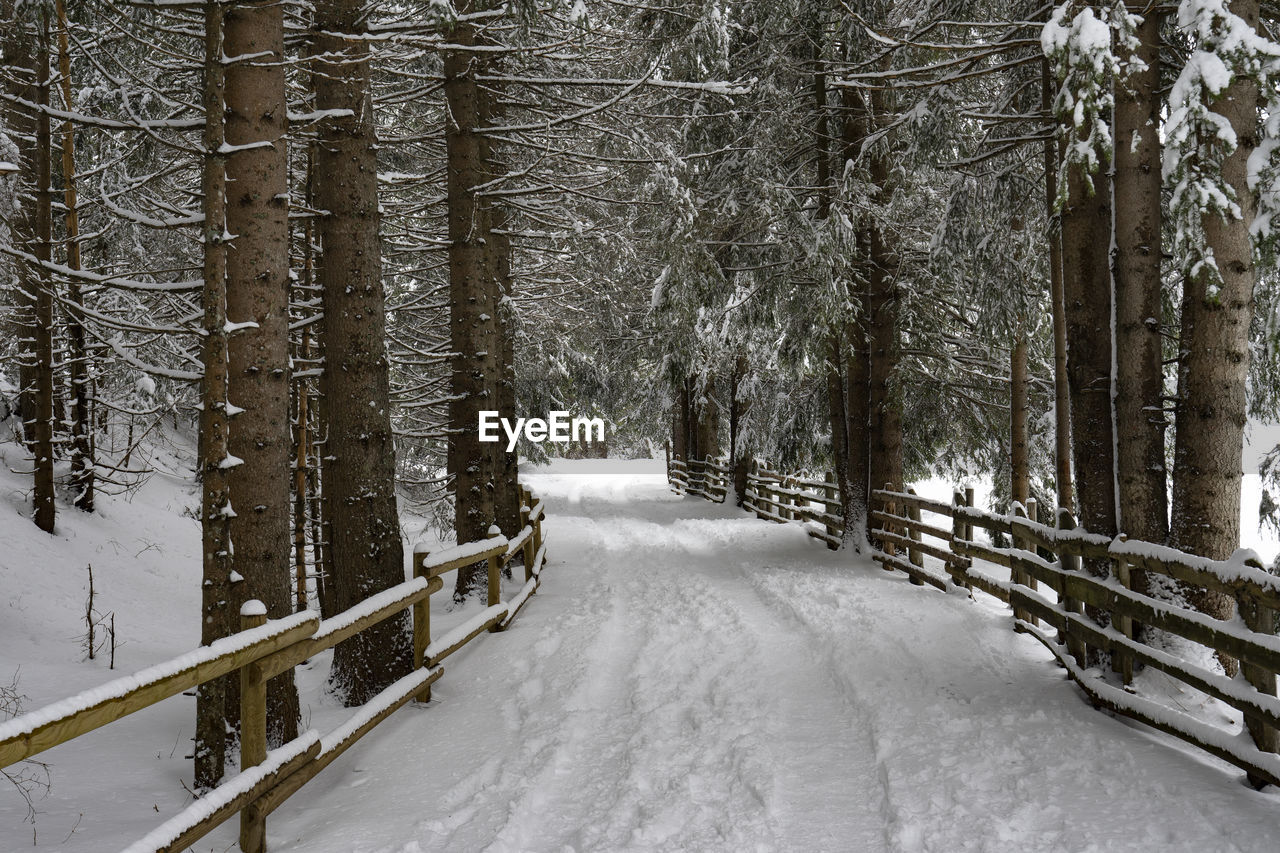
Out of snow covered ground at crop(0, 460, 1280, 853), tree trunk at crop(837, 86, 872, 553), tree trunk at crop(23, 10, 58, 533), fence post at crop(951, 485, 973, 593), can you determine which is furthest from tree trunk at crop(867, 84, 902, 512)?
tree trunk at crop(23, 10, 58, 533)

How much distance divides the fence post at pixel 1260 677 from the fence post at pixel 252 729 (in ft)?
16.8

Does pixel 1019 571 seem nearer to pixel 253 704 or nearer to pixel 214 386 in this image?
pixel 253 704

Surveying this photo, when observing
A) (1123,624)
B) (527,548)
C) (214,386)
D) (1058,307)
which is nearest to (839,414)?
(1058,307)

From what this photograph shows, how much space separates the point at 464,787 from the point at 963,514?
6.61 metres

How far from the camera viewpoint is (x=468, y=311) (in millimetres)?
10625

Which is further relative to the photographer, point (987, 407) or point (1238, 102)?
point (987, 407)

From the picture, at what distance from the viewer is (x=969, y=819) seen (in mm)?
4250

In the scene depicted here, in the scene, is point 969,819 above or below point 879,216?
below

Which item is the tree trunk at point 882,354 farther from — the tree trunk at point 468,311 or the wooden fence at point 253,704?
the wooden fence at point 253,704

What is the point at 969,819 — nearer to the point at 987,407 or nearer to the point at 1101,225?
the point at 1101,225

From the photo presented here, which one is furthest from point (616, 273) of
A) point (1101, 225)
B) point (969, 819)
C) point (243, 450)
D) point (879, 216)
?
point (969, 819)

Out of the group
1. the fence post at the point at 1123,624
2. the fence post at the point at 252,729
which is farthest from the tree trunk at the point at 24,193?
the fence post at the point at 1123,624

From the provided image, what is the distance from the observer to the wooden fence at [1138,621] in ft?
14.3

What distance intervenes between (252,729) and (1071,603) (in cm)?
578
